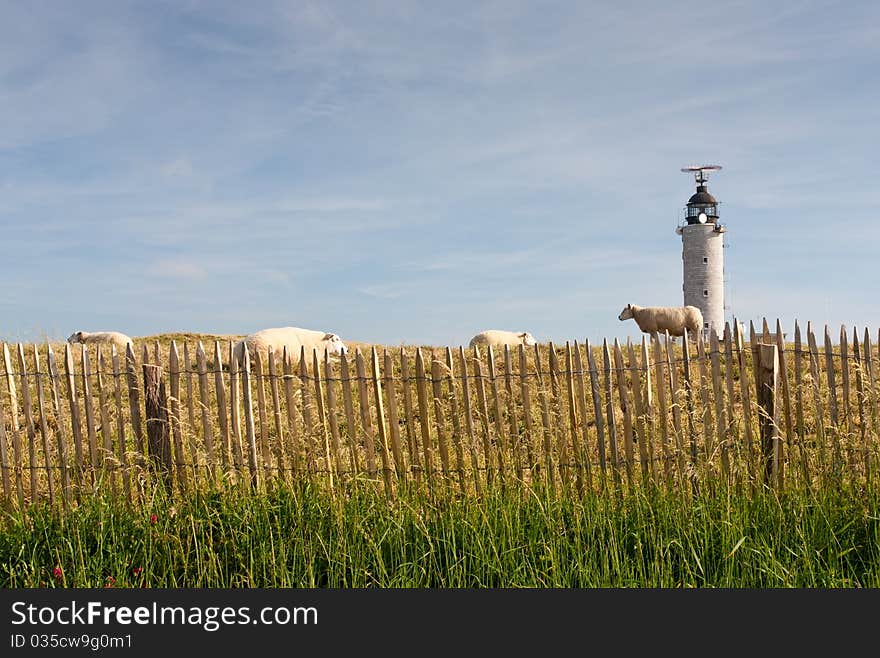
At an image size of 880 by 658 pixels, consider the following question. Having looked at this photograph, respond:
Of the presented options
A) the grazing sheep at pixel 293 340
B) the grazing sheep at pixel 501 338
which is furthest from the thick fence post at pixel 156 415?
the grazing sheep at pixel 501 338

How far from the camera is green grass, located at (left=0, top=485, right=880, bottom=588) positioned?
164 inches

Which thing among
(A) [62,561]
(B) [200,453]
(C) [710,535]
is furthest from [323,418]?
(C) [710,535]

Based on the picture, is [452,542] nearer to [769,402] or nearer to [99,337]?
[769,402]

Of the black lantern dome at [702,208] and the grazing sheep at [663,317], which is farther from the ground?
the black lantern dome at [702,208]

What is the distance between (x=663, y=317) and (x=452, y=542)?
18611 millimetres

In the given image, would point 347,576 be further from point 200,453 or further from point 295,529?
point 200,453

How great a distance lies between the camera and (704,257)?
106ft

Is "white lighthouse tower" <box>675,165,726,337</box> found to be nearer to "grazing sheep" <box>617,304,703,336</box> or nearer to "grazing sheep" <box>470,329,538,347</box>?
"grazing sheep" <box>617,304,703,336</box>

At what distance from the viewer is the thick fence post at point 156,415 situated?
18.7 feet

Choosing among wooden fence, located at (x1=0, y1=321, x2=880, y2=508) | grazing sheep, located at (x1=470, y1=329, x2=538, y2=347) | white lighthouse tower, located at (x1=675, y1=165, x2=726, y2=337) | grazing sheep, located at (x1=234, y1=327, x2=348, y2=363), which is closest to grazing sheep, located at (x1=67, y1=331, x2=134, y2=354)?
grazing sheep, located at (x1=234, y1=327, x2=348, y2=363)

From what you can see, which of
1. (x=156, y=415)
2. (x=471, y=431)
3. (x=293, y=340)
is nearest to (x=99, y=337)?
(x=293, y=340)

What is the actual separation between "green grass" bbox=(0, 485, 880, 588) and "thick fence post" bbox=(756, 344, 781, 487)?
0.66 m

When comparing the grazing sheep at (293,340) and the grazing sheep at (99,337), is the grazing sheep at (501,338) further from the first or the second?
the grazing sheep at (99,337)

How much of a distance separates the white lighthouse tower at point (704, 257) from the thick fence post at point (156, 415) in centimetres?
2841
